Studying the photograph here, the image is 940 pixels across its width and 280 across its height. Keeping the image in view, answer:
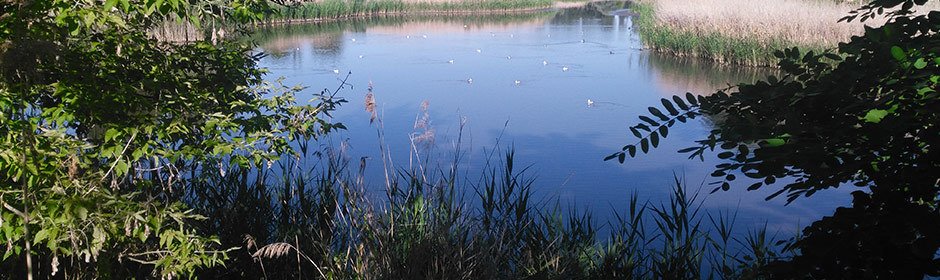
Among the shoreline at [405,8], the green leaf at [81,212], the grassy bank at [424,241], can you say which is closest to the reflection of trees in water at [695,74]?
the grassy bank at [424,241]

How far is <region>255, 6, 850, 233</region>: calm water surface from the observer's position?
6.26m

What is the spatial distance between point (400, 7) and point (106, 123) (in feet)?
82.1

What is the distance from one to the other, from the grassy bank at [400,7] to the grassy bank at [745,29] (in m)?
10.1

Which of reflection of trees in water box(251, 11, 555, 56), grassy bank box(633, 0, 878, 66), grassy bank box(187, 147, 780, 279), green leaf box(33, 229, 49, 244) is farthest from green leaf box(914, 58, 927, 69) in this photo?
reflection of trees in water box(251, 11, 555, 56)

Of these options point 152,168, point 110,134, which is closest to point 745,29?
point 152,168

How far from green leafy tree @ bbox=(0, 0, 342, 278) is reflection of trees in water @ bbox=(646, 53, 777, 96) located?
27.7 ft

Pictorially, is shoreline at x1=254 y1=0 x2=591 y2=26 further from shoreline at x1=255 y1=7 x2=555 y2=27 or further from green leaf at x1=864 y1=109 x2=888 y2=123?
green leaf at x1=864 y1=109 x2=888 y2=123

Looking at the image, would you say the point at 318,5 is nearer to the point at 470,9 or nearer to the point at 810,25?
the point at 470,9

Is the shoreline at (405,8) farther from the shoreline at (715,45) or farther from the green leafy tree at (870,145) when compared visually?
the green leafy tree at (870,145)

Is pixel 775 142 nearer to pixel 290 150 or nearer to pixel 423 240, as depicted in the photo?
pixel 423 240

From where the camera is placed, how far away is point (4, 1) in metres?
2.37

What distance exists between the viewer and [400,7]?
89.6ft

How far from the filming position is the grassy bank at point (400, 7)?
24.0 meters

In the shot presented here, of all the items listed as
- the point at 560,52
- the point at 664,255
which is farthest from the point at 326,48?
the point at 664,255
